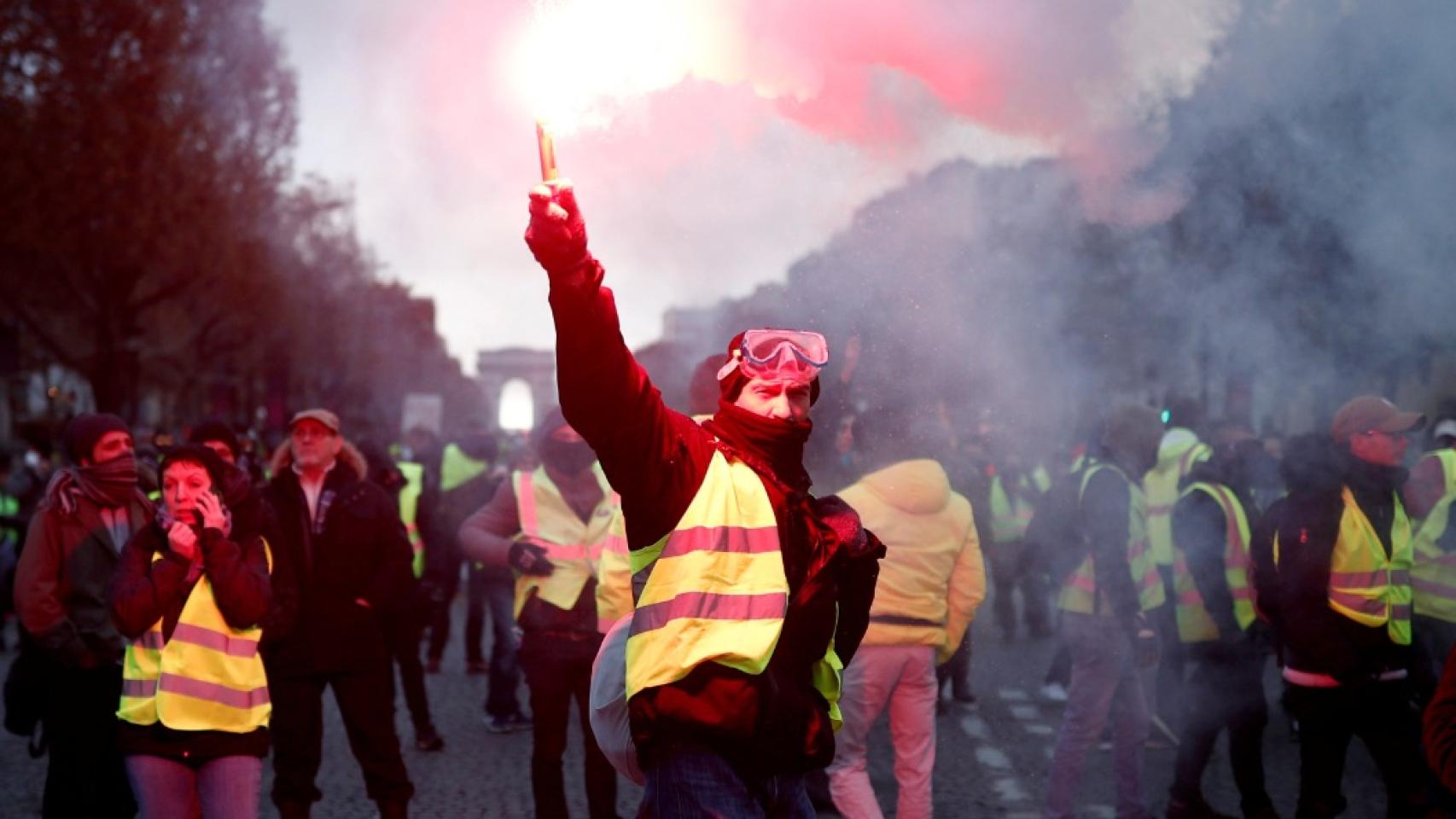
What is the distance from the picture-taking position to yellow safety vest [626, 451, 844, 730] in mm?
A: 3131

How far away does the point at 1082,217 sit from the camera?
7500 mm

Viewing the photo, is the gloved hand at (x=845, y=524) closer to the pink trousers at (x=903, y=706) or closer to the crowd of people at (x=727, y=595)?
the crowd of people at (x=727, y=595)

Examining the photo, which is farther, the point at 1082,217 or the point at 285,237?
the point at 285,237

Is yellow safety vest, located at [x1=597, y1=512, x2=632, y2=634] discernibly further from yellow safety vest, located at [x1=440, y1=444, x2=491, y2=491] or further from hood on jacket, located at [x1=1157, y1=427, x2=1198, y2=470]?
yellow safety vest, located at [x1=440, y1=444, x2=491, y2=491]

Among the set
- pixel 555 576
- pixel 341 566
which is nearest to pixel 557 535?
pixel 555 576

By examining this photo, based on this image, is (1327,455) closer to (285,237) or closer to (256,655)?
(256,655)

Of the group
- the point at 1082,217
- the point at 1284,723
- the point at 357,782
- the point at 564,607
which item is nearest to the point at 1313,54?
the point at 1082,217

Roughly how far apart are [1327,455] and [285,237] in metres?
31.7

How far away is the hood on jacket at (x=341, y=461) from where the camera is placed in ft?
21.3

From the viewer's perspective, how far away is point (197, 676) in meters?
4.92

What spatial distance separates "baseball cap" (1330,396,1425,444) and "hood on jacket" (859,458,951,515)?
159 cm

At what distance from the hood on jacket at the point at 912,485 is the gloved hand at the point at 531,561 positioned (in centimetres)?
146

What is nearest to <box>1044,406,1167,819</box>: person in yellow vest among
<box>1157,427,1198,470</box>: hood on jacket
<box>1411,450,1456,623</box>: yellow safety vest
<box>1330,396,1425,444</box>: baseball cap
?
<box>1330,396,1425,444</box>: baseball cap

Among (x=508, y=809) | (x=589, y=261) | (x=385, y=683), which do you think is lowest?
(x=508, y=809)
